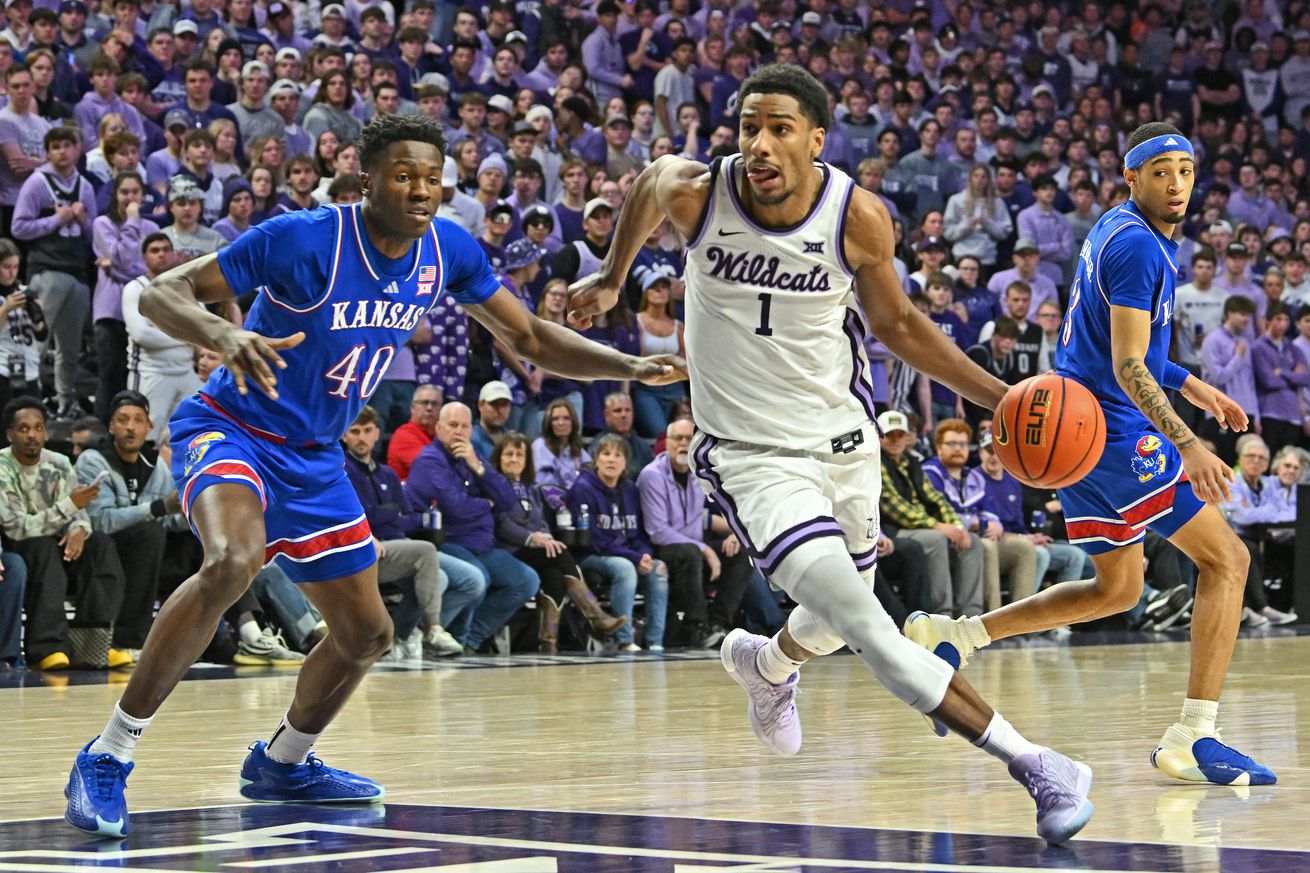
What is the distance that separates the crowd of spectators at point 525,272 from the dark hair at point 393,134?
573 centimetres

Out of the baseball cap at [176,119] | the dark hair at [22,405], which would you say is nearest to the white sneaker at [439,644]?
the dark hair at [22,405]

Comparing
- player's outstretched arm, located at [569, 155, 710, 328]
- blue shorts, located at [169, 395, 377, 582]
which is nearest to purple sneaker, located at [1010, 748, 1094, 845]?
player's outstretched arm, located at [569, 155, 710, 328]

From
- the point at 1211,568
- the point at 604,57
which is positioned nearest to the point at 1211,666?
the point at 1211,568

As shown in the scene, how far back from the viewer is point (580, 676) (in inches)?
409

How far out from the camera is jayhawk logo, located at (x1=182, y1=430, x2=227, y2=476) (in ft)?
17.3

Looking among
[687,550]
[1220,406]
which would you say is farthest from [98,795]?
[687,550]

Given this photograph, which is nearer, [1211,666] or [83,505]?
[1211,666]

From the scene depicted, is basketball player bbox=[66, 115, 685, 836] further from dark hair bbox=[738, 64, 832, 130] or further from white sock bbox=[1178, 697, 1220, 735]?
white sock bbox=[1178, 697, 1220, 735]

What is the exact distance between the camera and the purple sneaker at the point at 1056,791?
4.41 m

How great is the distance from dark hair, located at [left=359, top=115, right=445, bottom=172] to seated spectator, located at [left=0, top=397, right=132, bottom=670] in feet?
19.3

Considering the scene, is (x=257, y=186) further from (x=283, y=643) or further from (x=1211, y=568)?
(x=1211, y=568)

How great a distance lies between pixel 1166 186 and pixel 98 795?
3774 millimetres

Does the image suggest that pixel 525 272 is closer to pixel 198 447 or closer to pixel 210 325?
pixel 198 447

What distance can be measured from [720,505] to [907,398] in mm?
9839
